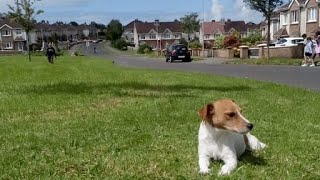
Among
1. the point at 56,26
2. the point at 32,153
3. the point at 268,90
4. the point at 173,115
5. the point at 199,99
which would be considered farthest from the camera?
the point at 56,26

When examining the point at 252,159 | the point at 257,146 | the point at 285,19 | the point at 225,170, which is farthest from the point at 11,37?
the point at 225,170

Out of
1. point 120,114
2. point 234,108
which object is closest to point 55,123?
point 120,114

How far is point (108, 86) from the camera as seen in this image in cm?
1555

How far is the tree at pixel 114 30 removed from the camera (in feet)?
Result: 510

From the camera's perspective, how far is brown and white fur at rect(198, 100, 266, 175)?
5184 mm

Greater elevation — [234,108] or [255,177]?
[234,108]

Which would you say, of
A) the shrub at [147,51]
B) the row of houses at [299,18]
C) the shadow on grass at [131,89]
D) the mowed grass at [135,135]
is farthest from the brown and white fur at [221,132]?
the shrub at [147,51]

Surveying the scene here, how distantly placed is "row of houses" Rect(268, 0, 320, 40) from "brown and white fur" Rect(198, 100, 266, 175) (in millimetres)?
57110

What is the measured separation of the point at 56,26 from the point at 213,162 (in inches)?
7644

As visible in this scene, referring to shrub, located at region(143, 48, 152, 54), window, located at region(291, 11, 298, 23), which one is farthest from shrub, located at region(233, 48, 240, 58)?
shrub, located at region(143, 48, 152, 54)

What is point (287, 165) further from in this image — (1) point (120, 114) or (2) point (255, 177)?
(1) point (120, 114)

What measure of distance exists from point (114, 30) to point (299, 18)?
93919 mm

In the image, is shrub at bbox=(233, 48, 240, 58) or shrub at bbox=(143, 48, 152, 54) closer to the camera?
shrub at bbox=(233, 48, 240, 58)

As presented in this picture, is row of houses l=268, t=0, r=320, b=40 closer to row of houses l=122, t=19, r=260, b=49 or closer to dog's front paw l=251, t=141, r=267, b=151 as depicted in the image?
dog's front paw l=251, t=141, r=267, b=151
